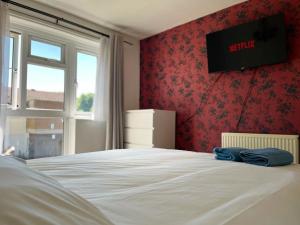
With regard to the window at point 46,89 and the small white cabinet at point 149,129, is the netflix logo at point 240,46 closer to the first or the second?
the small white cabinet at point 149,129

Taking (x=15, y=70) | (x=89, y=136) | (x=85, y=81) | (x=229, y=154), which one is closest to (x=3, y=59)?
(x=15, y=70)

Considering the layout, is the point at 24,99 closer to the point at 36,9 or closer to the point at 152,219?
the point at 36,9

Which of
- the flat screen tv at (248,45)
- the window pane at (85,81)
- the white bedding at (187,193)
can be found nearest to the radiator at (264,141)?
Answer: the flat screen tv at (248,45)

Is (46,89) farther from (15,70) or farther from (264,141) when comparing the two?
(264,141)

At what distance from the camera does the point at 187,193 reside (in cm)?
89

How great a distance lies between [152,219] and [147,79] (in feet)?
11.8

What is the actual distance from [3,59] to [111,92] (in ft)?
4.83

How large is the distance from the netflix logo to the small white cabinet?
4.11 feet

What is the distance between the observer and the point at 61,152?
337cm

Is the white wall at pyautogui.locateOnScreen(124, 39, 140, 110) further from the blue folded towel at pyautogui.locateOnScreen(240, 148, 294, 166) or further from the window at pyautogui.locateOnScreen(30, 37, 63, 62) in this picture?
the blue folded towel at pyautogui.locateOnScreen(240, 148, 294, 166)

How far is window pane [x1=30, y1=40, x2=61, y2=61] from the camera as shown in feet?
10.2

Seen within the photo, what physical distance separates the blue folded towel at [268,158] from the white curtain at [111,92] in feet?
7.36

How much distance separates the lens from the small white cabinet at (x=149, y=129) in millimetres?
3344

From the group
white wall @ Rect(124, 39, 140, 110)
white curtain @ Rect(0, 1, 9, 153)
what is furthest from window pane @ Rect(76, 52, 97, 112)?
white curtain @ Rect(0, 1, 9, 153)
